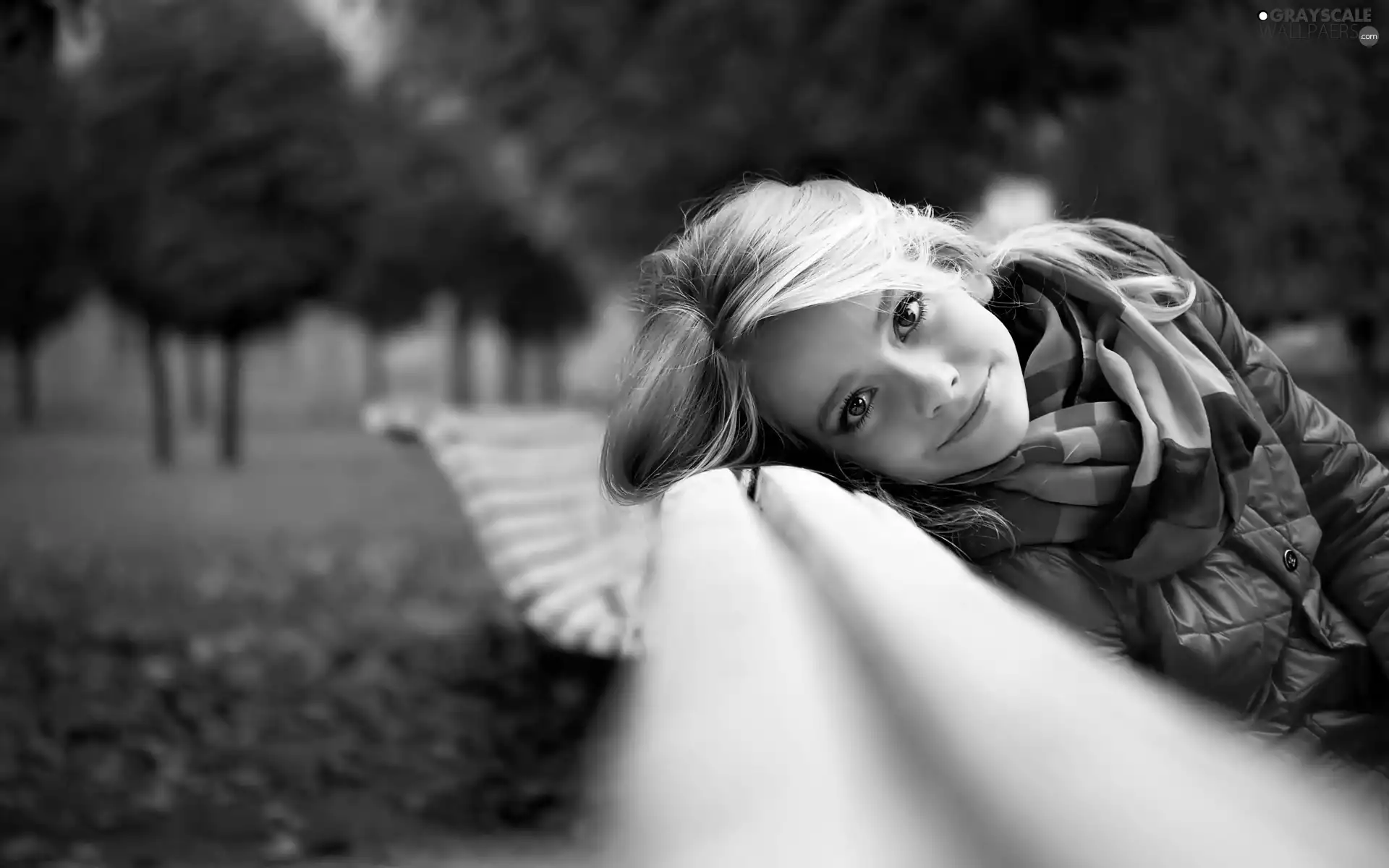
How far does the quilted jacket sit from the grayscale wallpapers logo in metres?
1.89

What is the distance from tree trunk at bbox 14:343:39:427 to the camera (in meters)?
3.56

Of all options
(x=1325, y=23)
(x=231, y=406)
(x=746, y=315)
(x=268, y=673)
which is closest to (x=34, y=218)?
(x=231, y=406)

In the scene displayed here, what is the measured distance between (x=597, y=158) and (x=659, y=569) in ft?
10.4

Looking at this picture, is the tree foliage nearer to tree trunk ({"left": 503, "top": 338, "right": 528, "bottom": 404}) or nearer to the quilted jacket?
tree trunk ({"left": 503, "top": 338, "right": 528, "bottom": 404})

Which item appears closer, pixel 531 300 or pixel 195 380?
pixel 195 380

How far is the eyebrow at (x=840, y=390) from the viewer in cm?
79

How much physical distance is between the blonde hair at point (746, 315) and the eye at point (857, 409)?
2.2 inches

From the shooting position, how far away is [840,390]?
788mm

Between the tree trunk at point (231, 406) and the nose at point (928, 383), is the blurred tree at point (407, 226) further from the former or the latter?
the nose at point (928, 383)

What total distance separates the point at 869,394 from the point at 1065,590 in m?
0.21

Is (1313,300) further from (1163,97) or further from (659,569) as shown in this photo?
(659,569)

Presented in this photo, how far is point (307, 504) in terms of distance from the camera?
3.91 meters

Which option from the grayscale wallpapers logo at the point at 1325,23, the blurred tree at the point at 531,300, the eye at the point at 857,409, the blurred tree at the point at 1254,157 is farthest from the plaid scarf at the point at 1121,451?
the blurred tree at the point at 531,300

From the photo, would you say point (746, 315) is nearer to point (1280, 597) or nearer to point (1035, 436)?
point (1035, 436)
